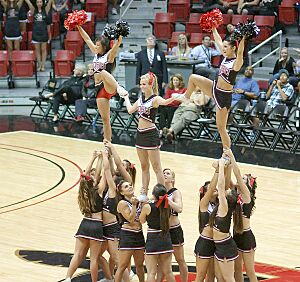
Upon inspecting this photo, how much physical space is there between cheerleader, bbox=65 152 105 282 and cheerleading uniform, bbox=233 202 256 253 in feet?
5.42

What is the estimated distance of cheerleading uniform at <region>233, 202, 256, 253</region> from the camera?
1012 cm

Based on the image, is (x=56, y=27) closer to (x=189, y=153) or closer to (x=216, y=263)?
(x=189, y=153)

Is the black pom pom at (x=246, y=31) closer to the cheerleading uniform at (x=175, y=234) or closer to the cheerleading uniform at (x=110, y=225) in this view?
the cheerleading uniform at (x=175, y=234)

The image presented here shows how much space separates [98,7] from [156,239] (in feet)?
55.9

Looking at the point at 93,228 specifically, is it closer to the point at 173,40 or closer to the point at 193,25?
the point at 173,40

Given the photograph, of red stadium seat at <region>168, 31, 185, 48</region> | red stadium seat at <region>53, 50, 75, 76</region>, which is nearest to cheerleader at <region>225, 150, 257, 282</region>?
red stadium seat at <region>168, 31, 185, 48</region>

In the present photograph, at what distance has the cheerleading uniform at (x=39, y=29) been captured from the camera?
80.5ft

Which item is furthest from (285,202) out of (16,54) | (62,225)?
(16,54)

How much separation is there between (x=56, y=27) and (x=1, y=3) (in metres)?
1.73

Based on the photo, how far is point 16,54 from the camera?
24312mm

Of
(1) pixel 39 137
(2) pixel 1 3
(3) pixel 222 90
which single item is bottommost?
(1) pixel 39 137

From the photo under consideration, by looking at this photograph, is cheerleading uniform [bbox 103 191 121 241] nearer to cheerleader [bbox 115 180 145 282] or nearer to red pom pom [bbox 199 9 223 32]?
cheerleader [bbox 115 180 145 282]

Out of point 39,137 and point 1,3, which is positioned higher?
point 1,3

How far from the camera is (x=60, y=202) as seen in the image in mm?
15195
